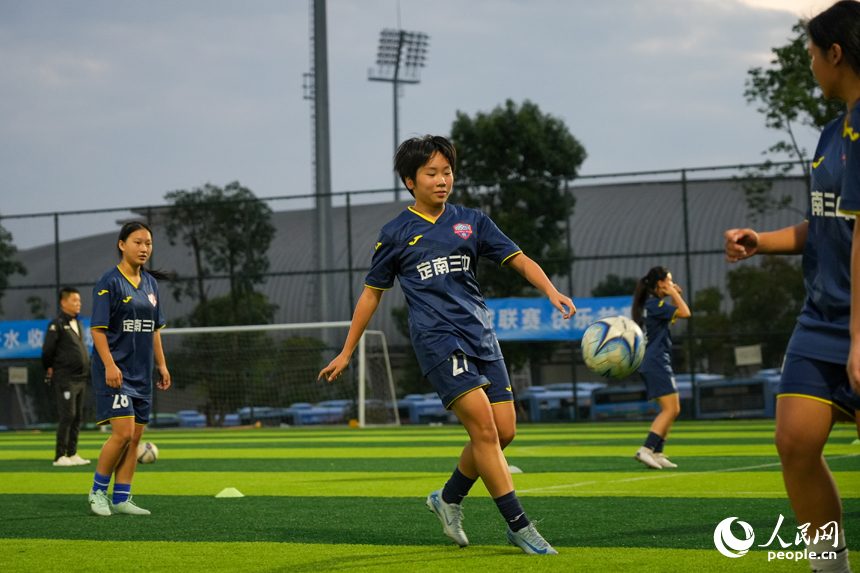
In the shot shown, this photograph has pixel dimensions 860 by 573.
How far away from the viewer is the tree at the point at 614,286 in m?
25.6

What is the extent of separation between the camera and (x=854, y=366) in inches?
113

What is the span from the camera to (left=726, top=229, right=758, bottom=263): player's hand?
11.6 feet

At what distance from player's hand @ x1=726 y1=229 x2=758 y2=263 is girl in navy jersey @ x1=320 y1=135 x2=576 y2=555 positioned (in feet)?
4.20

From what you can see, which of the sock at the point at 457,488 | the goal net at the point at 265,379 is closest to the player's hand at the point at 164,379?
the sock at the point at 457,488

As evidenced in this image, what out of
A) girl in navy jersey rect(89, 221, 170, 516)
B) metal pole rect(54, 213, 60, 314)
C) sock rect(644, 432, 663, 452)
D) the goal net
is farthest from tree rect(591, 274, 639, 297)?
girl in navy jersey rect(89, 221, 170, 516)

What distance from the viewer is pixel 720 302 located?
82.1ft

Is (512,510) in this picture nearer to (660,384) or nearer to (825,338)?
(825,338)

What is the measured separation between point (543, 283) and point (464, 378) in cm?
63

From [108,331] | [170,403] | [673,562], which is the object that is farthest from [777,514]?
[170,403]

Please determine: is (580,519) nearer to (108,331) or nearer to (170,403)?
(108,331)

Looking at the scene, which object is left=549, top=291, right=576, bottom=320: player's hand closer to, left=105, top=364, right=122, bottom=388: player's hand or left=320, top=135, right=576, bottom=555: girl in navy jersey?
left=320, top=135, right=576, bottom=555: girl in navy jersey

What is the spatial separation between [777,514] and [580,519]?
1214 millimetres

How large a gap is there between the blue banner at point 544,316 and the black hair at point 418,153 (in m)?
16.6

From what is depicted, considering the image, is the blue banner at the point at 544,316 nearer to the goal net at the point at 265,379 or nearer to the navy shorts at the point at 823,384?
the goal net at the point at 265,379
